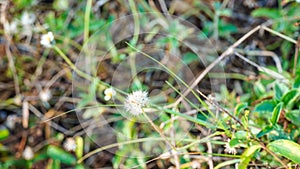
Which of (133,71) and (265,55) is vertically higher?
(265,55)

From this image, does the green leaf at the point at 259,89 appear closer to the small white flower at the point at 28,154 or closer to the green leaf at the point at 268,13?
the green leaf at the point at 268,13

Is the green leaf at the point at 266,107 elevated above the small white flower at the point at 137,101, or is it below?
above

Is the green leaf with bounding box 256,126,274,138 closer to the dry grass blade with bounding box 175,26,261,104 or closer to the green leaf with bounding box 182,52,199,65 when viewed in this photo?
the dry grass blade with bounding box 175,26,261,104

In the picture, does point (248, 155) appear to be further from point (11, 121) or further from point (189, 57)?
point (11, 121)

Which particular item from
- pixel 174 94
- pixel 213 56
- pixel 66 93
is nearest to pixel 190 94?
pixel 174 94

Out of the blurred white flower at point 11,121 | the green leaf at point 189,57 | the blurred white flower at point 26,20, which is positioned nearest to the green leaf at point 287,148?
the green leaf at point 189,57

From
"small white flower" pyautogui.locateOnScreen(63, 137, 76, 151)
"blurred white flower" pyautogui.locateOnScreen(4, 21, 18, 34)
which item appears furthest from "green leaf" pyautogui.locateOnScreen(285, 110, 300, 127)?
"blurred white flower" pyautogui.locateOnScreen(4, 21, 18, 34)

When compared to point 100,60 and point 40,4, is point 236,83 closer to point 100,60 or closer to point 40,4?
point 100,60

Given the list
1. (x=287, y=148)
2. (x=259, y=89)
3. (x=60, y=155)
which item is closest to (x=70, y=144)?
(x=60, y=155)
